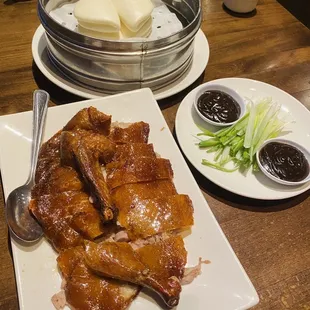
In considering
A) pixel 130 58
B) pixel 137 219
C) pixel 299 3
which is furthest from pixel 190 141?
pixel 299 3

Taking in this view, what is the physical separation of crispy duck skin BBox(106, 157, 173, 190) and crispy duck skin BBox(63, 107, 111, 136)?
20cm

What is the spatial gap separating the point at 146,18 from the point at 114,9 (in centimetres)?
19

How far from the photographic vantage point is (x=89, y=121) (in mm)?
1680

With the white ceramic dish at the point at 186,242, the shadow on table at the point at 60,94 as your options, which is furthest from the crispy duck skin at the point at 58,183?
the shadow on table at the point at 60,94

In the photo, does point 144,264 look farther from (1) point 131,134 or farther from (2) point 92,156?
(1) point 131,134

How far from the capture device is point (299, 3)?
13.8 ft

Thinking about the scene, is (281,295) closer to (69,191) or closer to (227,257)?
(227,257)

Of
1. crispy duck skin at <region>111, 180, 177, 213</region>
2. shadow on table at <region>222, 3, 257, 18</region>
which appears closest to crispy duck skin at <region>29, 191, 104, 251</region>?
crispy duck skin at <region>111, 180, 177, 213</region>

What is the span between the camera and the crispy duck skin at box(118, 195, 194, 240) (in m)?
1.41

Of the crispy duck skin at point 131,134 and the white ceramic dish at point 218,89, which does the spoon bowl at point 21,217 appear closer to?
the crispy duck skin at point 131,134

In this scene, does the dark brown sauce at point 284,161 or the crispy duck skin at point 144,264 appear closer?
the crispy duck skin at point 144,264

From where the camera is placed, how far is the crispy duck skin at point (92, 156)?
55.4 inches

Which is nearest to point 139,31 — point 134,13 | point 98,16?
point 134,13

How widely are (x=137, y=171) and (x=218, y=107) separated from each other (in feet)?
2.51
